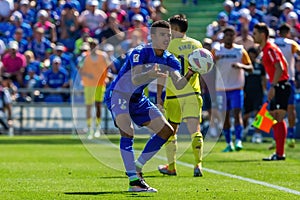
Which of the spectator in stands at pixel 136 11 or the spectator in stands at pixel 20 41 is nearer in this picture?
the spectator in stands at pixel 20 41

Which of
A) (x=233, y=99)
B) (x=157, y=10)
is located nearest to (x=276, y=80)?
(x=233, y=99)

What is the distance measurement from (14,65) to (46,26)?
10.2ft

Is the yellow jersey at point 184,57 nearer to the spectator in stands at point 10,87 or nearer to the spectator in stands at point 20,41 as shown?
the spectator in stands at point 10,87

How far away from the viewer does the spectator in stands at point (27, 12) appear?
101 feet

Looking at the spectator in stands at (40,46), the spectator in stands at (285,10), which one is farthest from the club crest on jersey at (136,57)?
the spectator in stands at (40,46)

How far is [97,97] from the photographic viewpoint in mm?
24297

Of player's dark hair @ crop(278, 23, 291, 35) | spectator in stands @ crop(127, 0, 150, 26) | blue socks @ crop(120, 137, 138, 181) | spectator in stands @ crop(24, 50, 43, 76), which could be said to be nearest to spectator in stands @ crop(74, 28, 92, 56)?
spectator in stands @ crop(24, 50, 43, 76)

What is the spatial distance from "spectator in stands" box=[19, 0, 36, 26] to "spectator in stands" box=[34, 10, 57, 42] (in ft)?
2.43

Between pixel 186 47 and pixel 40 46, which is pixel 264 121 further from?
pixel 40 46

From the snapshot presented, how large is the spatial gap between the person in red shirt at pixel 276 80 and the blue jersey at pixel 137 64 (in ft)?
16.3

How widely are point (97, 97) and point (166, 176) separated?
37.0 ft

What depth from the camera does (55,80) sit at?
88.7 ft

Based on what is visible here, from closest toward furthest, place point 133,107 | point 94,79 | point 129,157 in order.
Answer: point 129,157 → point 133,107 → point 94,79

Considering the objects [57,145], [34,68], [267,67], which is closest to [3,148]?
[57,145]
